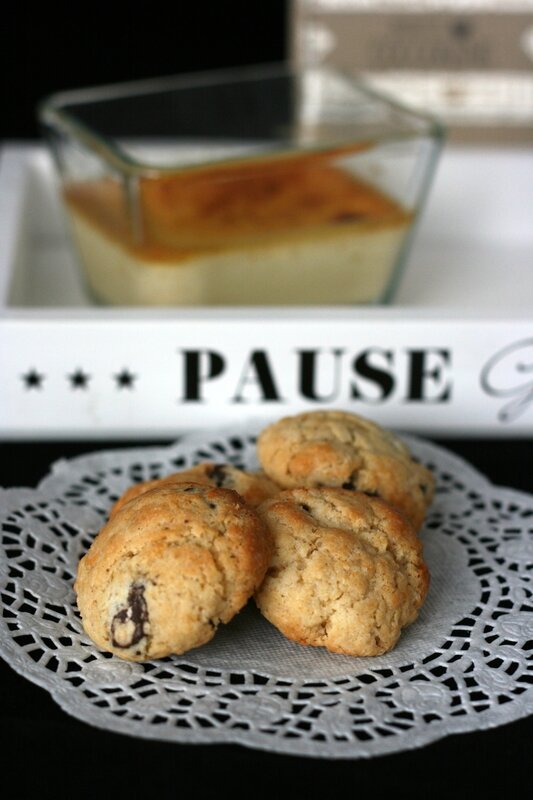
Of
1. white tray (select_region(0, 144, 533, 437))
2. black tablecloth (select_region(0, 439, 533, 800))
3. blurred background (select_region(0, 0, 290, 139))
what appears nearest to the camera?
black tablecloth (select_region(0, 439, 533, 800))

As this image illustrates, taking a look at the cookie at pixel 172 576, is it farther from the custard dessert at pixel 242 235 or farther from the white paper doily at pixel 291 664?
the custard dessert at pixel 242 235

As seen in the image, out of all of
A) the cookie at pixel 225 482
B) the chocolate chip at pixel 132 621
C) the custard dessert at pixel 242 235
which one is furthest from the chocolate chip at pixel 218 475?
the custard dessert at pixel 242 235

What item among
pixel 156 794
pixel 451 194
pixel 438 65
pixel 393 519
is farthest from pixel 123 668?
pixel 438 65

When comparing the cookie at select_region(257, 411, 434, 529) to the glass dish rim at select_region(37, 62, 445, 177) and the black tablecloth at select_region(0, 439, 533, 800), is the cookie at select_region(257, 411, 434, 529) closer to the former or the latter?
the black tablecloth at select_region(0, 439, 533, 800)

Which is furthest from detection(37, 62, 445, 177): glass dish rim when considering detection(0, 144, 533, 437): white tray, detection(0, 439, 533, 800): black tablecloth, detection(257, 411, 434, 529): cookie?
detection(0, 439, 533, 800): black tablecloth

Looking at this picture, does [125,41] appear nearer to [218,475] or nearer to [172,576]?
[218,475]

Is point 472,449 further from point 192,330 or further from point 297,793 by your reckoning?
point 297,793
